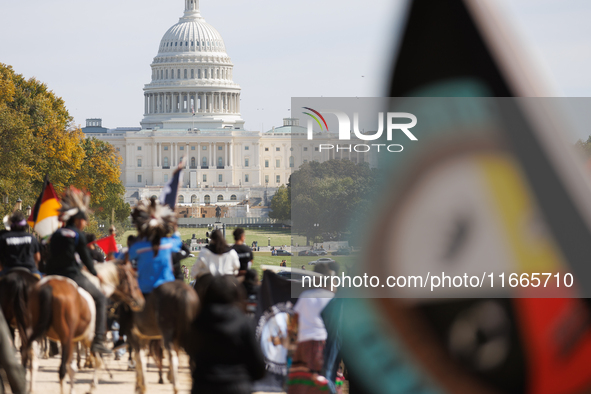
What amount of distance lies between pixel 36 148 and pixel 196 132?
121 meters

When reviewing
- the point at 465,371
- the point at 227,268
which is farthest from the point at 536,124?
the point at 227,268

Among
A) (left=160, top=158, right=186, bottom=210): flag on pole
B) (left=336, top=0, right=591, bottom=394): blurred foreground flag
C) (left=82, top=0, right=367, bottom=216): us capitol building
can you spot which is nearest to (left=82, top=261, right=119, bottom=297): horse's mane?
(left=160, top=158, right=186, bottom=210): flag on pole

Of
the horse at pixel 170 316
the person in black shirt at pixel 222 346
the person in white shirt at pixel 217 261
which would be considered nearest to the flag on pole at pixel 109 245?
the person in white shirt at pixel 217 261

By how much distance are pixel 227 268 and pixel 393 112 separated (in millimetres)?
8437

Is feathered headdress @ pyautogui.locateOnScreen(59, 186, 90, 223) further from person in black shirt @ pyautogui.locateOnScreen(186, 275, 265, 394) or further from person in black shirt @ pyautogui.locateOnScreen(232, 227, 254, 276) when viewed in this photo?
person in black shirt @ pyautogui.locateOnScreen(186, 275, 265, 394)

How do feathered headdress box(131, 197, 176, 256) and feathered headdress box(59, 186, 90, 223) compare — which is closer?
feathered headdress box(131, 197, 176, 256)

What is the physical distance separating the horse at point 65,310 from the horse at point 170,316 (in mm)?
276

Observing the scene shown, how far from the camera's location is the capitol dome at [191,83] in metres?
171

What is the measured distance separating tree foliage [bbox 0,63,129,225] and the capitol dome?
361ft

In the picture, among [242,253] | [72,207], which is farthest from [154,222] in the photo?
[242,253]

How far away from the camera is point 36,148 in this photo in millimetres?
45281

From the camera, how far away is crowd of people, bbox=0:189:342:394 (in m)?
5.94

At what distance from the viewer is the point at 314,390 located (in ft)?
26.7

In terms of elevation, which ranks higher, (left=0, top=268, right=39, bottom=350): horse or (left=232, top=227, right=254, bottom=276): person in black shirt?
(left=232, top=227, right=254, bottom=276): person in black shirt
